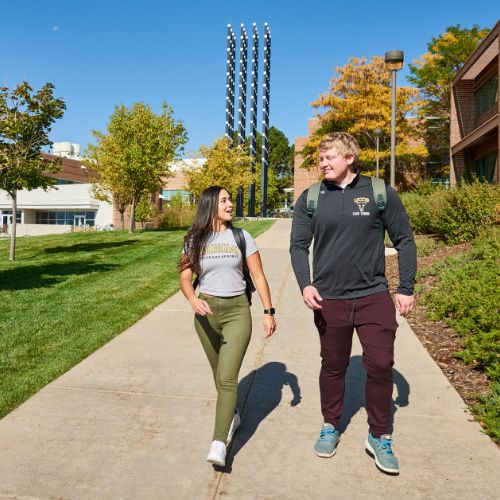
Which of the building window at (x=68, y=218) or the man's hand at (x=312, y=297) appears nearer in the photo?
the man's hand at (x=312, y=297)

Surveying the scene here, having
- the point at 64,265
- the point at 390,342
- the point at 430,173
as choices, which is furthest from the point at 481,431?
the point at 430,173

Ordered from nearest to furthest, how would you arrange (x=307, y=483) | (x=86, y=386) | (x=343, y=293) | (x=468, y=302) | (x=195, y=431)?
(x=307, y=483) < (x=343, y=293) < (x=195, y=431) < (x=86, y=386) < (x=468, y=302)

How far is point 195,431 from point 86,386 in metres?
1.36

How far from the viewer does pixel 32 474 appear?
3.01 m

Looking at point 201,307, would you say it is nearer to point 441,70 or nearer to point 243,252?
point 243,252

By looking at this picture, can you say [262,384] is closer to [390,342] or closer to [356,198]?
[390,342]

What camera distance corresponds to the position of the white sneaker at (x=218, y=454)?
295 centimetres

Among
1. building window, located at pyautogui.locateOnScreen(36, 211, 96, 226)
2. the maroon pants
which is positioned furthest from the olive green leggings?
building window, located at pyautogui.locateOnScreen(36, 211, 96, 226)

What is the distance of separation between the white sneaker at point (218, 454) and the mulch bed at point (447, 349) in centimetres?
235

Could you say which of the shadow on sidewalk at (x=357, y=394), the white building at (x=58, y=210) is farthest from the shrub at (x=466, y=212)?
the white building at (x=58, y=210)

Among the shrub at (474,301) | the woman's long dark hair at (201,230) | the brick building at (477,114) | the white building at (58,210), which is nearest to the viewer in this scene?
the woman's long dark hair at (201,230)

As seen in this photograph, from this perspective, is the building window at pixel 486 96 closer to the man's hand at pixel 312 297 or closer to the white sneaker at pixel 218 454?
the man's hand at pixel 312 297

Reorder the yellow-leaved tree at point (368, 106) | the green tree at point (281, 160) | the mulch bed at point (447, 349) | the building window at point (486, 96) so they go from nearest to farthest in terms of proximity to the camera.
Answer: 1. the mulch bed at point (447, 349)
2. the building window at point (486, 96)
3. the yellow-leaved tree at point (368, 106)
4. the green tree at point (281, 160)

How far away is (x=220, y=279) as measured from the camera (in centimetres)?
329
